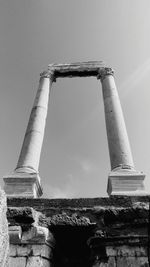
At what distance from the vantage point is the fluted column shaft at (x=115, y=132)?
37.6ft

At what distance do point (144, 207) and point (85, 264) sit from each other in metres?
2.23

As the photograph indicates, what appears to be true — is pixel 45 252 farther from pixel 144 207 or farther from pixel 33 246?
pixel 144 207

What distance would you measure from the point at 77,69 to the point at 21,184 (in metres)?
10.6

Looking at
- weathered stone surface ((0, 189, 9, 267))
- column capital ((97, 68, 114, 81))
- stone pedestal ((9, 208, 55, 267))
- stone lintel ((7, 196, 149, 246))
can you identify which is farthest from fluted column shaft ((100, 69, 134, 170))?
weathered stone surface ((0, 189, 9, 267))

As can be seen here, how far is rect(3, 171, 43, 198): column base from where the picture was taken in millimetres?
10203

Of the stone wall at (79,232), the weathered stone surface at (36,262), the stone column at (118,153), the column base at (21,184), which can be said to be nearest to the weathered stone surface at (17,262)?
the stone wall at (79,232)

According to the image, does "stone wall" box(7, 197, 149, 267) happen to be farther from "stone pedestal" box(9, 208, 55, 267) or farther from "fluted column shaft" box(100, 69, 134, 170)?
"fluted column shaft" box(100, 69, 134, 170)

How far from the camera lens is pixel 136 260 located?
19.7 ft

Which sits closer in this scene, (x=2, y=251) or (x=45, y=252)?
(x=2, y=251)

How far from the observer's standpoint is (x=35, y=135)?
1287 cm

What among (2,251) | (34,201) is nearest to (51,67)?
(34,201)

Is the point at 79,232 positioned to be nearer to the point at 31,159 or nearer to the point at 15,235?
the point at 15,235

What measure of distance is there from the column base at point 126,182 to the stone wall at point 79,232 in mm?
2380

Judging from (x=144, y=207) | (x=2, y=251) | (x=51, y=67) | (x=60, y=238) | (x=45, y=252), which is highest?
(x=51, y=67)
